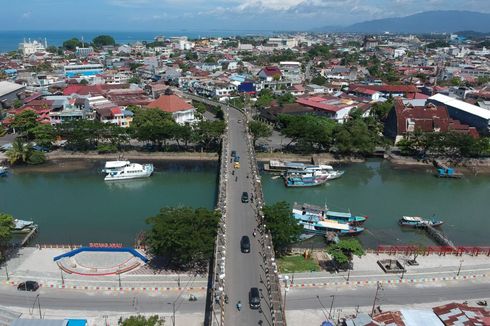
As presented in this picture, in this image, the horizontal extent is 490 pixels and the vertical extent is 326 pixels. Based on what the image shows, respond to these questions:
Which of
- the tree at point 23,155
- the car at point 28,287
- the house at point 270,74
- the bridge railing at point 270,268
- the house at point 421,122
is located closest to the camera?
the bridge railing at point 270,268

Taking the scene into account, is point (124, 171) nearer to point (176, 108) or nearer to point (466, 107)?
point (176, 108)

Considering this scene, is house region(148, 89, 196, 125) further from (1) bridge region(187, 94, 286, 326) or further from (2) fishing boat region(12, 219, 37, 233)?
(2) fishing boat region(12, 219, 37, 233)

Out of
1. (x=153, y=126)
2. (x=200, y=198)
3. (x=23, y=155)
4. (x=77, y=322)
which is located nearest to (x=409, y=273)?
(x=77, y=322)

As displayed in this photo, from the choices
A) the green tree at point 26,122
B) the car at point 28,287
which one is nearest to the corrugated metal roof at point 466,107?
the car at point 28,287

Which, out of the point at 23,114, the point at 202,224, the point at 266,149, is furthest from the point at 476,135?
the point at 23,114

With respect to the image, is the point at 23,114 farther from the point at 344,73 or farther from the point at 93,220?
the point at 344,73

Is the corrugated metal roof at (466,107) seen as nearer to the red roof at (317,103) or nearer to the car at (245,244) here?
the red roof at (317,103)
